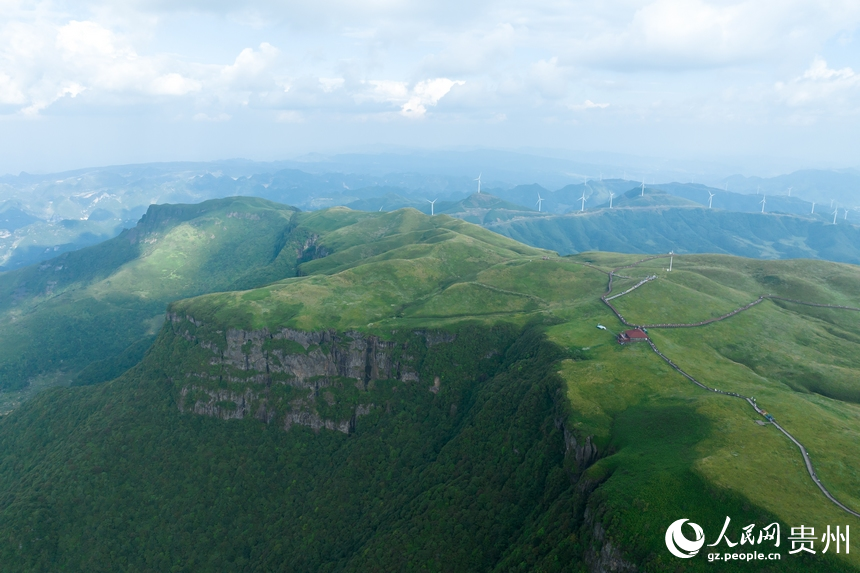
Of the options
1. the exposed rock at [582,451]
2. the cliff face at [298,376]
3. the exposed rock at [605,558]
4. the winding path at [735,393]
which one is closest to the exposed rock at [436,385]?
the cliff face at [298,376]

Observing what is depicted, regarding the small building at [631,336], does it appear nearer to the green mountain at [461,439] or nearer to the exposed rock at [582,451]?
the green mountain at [461,439]

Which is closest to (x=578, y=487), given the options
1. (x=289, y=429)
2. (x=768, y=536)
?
(x=768, y=536)

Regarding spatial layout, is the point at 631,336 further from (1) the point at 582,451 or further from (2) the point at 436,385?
(2) the point at 436,385

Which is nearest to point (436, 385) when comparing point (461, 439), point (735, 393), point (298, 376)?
point (461, 439)

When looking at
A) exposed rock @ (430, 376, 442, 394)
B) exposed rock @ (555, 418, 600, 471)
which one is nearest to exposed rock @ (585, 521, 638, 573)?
exposed rock @ (555, 418, 600, 471)

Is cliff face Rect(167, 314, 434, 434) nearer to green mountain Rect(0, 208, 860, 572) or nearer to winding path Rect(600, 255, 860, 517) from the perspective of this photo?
green mountain Rect(0, 208, 860, 572)

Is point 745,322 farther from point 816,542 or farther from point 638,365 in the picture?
point 816,542
